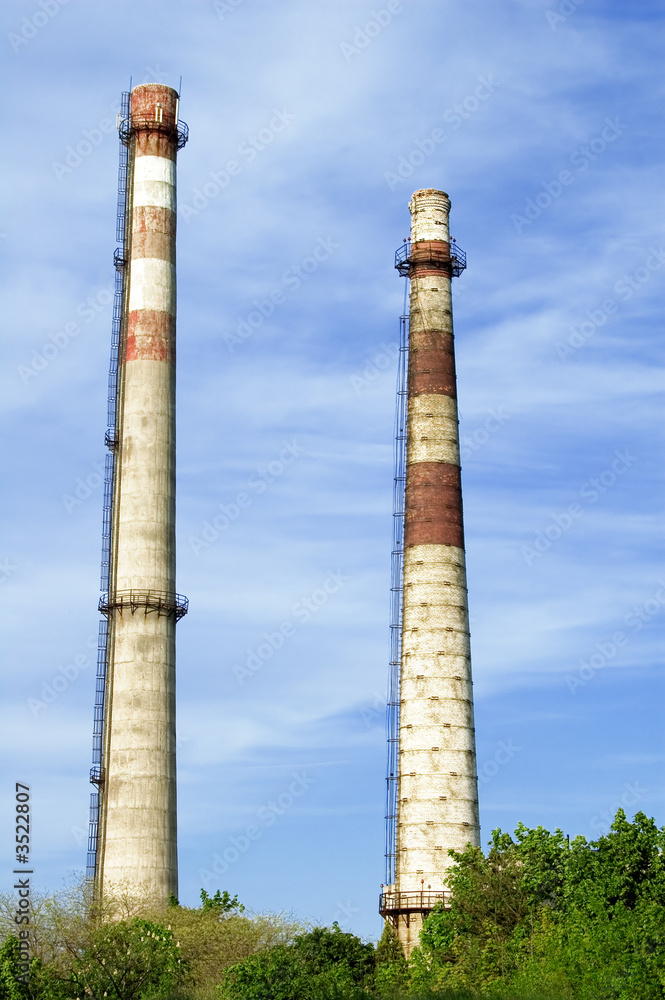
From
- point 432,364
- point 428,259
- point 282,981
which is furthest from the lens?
point 428,259

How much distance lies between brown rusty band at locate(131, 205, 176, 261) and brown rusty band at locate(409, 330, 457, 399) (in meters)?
10.5

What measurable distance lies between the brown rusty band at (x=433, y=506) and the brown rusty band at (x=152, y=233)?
13.4 m

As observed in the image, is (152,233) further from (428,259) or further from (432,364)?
(432,364)

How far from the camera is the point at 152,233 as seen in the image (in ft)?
209

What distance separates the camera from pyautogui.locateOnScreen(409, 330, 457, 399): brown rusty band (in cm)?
6159

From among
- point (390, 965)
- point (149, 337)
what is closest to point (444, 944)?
point (390, 965)

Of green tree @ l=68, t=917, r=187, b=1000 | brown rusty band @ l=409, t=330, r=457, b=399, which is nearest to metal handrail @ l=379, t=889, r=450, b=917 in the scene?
green tree @ l=68, t=917, r=187, b=1000

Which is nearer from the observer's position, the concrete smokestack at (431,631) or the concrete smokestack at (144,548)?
the concrete smokestack at (431,631)

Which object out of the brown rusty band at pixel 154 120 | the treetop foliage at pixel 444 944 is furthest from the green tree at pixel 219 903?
the brown rusty band at pixel 154 120

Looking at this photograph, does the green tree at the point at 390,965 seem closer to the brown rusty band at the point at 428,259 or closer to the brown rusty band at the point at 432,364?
the brown rusty band at the point at 432,364

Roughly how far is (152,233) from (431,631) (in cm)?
1945

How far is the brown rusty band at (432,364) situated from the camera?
6159 centimetres

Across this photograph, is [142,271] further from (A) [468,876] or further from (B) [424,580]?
(A) [468,876]

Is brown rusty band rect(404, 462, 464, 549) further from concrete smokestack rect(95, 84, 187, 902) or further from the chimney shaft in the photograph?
concrete smokestack rect(95, 84, 187, 902)
